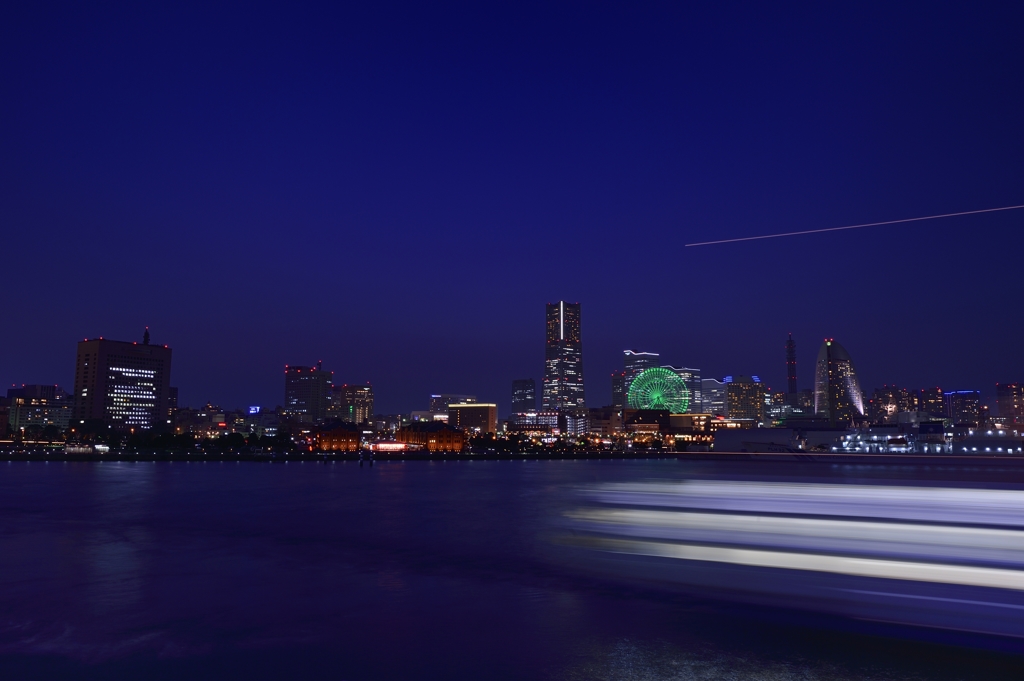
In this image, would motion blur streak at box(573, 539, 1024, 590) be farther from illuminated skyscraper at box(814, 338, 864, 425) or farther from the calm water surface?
illuminated skyscraper at box(814, 338, 864, 425)

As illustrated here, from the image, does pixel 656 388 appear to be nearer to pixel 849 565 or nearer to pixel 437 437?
pixel 437 437

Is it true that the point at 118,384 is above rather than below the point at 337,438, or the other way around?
above

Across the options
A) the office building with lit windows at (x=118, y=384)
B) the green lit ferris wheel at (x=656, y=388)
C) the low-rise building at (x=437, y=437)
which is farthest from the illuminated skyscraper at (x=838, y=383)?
the office building with lit windows at (x=118, y=384)

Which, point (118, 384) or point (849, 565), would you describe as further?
point (118, 384)

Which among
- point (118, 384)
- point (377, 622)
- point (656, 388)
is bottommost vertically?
point (377, 622)

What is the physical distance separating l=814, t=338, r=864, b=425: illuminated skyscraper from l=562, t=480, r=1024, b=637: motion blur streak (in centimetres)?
18028

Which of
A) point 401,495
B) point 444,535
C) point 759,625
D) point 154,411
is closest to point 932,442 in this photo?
point 401,495

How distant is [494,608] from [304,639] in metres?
2.42

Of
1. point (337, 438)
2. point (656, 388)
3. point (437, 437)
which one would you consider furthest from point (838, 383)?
point (337, 438)

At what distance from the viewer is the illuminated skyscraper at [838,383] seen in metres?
174

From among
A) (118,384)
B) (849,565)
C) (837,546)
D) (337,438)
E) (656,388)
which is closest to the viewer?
(849,565)

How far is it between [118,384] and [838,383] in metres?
197

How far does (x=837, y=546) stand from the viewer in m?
8.27

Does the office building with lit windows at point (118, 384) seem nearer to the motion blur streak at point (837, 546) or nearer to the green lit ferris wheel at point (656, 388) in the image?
the green lit ferris wheel at point (656, 388)
